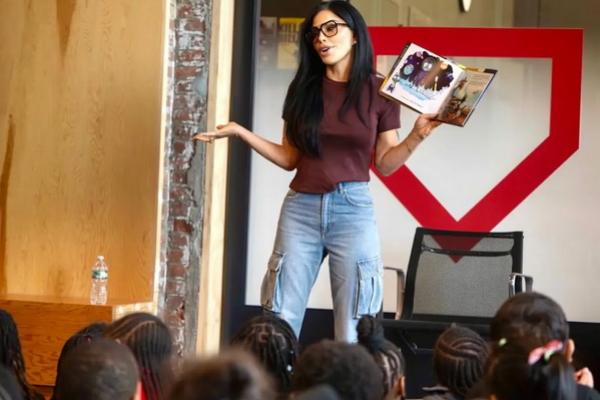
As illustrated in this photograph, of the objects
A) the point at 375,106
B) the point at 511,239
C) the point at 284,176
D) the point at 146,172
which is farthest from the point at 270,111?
the point at 375,106

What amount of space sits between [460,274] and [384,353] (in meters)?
2.32

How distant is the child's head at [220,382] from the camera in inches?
67.3

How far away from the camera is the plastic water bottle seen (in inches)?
197

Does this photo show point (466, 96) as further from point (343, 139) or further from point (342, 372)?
point (342, 372)

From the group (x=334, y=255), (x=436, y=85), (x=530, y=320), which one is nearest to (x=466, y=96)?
(x=436, y=85)

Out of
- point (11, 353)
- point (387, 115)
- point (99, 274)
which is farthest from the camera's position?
point (99, 274)

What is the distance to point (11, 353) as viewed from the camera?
3.11 meters

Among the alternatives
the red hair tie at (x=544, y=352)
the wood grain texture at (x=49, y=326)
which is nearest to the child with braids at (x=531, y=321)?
the red hair tie at (x=544, y=352)

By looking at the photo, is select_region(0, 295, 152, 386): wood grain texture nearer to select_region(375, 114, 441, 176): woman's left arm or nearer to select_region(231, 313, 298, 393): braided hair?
select_region(375, 114, 441, 176): woman's left arm

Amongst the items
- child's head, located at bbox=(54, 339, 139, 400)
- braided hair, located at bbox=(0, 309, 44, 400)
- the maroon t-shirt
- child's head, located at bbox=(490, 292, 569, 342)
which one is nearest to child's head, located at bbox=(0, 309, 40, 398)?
braided hair, located at bbox=(0, 309, 44, 400)

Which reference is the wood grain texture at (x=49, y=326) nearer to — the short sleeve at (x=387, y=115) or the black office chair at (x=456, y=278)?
the black office chair at (x=456, y=278)

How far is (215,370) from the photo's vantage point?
172cm

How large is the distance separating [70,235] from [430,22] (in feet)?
6.32

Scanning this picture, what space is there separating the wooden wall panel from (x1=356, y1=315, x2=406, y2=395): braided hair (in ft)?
7.06
